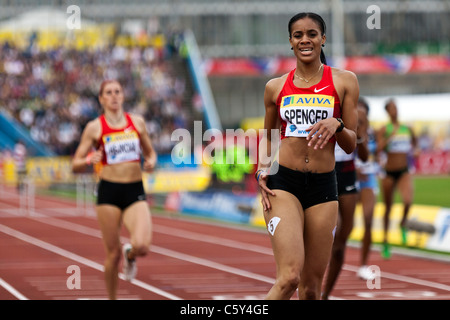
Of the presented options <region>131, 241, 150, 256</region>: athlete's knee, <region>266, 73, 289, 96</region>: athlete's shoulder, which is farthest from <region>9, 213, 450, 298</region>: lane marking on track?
<region>266, 73, 289, 96</region>: athlete's shoulder

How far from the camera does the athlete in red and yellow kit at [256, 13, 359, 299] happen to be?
6098 millimetres

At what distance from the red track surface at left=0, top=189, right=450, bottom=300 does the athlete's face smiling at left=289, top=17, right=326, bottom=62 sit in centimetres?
462

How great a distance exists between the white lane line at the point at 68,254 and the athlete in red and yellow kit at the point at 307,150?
4.15 metres

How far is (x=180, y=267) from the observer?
531 inches

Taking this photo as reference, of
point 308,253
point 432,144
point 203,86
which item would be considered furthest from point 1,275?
point 432,144

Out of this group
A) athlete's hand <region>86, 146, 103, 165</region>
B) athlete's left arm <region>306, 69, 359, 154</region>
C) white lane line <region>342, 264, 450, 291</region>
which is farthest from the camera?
white lane line <region>342, 264, 450, 291</region>

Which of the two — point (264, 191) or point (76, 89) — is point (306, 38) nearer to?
point (264, 191)

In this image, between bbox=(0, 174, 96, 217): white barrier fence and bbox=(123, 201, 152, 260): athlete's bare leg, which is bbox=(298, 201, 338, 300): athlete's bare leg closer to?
bbox=(123, 201, 152, 260): athlete's bare leg

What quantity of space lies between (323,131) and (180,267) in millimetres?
7961

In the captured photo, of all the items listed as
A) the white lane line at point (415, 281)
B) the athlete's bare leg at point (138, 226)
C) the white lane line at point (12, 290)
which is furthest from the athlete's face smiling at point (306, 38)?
the white lane line at point (415, 281)

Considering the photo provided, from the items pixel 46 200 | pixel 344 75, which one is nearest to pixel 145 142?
pixel 344 75

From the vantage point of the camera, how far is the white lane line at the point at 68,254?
10.9 metres

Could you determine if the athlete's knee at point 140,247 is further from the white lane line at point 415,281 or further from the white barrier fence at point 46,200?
the white barrier fence at point 46,200
